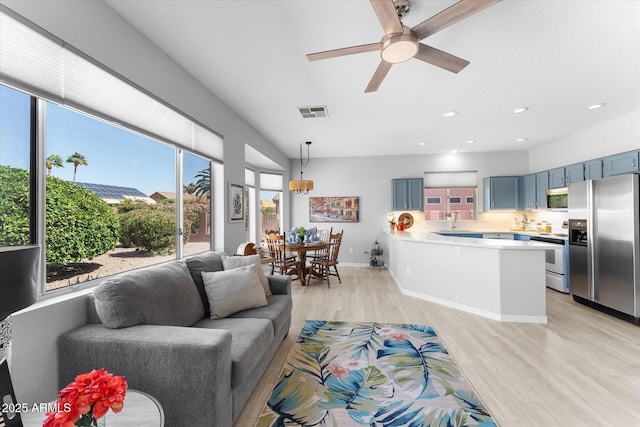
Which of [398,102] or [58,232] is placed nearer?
[58,232]

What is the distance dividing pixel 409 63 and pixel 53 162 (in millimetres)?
2910

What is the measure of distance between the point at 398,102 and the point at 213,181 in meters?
2.62

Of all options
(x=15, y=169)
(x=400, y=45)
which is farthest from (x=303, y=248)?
(x=15, y=169)

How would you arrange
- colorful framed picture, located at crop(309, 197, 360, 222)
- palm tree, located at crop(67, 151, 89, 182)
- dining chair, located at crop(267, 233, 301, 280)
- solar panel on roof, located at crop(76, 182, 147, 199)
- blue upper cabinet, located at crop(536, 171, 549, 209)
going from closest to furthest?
palm tree, located at crop(67, 151, 89, 182)
solar panel on roof, located at crop(76, 182, 147, 199)
dining chair, located at crop(267, 233, 301, 280)
blue upper cabinet, located at crop(536, 171, 549, 209)
colorful framed picture, located at crop(309, 197, 360, 222)

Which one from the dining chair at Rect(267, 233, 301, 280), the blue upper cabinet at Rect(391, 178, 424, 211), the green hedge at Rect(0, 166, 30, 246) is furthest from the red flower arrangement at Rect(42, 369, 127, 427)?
the blue upper cabinet at Rect(391, 178, 424, 211)

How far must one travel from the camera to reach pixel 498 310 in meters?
3.29

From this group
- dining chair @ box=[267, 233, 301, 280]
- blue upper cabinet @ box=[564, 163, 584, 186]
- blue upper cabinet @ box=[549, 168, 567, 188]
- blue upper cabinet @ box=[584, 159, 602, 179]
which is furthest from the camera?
blue upper cabinet @ box=[549, 168, 567, 188]

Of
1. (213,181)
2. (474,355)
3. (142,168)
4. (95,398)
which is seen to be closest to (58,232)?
(142,168)

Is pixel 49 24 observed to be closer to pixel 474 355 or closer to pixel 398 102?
pixel 398 102

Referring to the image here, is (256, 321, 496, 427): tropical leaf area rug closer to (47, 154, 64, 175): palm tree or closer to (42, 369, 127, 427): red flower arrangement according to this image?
(42, 369, 127, 427): red flower arrangement

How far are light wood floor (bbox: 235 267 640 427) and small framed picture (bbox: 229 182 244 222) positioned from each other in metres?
1.52

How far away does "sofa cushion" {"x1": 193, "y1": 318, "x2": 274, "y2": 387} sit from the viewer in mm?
1575

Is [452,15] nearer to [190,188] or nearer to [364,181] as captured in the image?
[190,188]

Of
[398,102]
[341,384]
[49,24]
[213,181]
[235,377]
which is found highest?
[398,102]
